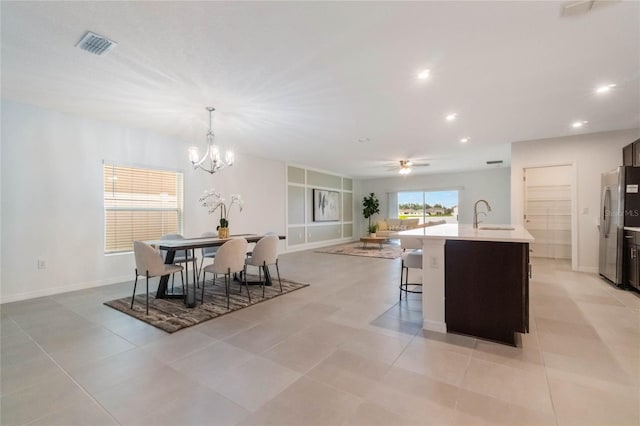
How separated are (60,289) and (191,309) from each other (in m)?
2.33

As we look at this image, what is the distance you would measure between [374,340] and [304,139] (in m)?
4.05

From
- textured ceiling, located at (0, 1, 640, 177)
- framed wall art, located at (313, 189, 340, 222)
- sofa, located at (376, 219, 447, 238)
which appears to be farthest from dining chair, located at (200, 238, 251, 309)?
sofa, located at (376, 219, 447, 238)

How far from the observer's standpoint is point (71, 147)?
4.18 metres

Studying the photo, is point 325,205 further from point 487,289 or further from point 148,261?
point 487,289

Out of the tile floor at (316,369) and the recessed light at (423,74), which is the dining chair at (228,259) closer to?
the tile floor at (316,369)

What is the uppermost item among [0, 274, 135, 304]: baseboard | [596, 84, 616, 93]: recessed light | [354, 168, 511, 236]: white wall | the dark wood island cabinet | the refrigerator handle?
[596, 84, 616, 93]: recessed light

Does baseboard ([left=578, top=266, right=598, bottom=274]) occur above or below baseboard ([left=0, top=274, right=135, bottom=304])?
above

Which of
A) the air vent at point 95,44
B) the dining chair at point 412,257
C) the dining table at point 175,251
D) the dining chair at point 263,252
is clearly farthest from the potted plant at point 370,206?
the air vent at point 95,44

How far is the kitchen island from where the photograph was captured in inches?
93.4

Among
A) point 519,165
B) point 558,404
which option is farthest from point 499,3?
point 519,165

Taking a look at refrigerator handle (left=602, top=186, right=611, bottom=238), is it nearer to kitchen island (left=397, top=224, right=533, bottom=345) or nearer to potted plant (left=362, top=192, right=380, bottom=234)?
kitchen island (left=397, top=224, right=533, bottom=345)

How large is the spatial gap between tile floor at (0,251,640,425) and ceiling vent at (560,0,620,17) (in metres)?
2.55

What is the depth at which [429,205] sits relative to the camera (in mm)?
10570

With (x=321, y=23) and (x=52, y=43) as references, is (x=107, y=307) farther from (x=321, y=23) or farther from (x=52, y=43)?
(x=321, y=23)
